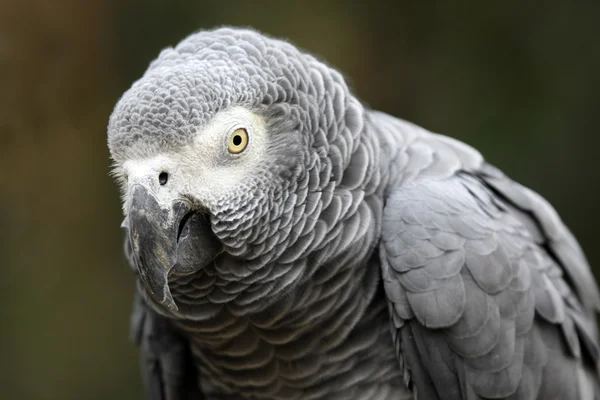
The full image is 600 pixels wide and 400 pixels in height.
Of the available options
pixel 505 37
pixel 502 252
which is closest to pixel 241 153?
pixel 502 252

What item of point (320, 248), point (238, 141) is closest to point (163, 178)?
point (238, 141)

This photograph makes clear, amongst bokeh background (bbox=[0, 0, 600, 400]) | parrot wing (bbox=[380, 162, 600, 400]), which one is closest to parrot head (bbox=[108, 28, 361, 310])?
parrot wing (bbox=[380, 162, 600, 400])

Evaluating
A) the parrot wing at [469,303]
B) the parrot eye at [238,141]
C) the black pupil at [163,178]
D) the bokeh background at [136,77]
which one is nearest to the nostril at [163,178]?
the black pupil at [163,178]

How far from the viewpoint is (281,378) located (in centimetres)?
210

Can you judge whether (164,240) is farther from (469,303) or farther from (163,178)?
(469,303)

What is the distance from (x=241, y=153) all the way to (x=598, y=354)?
153cm

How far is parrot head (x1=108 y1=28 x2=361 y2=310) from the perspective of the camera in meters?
1.60

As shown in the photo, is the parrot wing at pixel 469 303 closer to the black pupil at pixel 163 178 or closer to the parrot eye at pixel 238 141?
the parrot eye at pixel 238 141

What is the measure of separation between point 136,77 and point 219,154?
2.53 meters

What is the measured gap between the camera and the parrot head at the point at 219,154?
1602 mm

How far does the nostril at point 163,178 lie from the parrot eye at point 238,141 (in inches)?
7.1

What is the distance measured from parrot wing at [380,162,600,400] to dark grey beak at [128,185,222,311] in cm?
60

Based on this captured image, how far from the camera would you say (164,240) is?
62.4 inches

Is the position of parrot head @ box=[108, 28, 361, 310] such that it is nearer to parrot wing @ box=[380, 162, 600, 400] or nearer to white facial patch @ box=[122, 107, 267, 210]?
white facial patch @ box=[122, 107, 267, 210]
